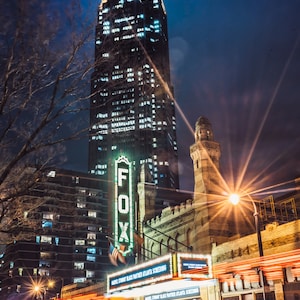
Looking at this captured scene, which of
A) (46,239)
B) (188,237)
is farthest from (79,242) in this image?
(188,237)

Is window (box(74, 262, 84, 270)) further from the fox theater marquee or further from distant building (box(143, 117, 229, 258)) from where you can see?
the fox theater marquee

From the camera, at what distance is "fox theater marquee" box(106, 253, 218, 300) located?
18312 mm

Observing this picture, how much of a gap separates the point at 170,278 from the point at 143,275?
306 cm

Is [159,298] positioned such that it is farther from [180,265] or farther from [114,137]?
[114,137]

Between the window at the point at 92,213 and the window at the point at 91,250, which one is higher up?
the window at the point at 92,213

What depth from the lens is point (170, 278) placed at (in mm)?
18422

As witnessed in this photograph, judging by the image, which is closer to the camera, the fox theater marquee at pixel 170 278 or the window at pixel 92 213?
the fox theater marquee at pixel 170 278

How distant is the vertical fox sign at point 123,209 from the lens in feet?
116

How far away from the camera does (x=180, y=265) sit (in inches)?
727

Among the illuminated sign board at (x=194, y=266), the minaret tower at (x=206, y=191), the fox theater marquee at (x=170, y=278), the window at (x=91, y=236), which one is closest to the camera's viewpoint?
the illuminated sign board at (x=194, y=266)

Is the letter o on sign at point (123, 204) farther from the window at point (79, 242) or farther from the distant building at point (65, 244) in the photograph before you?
the window at point (79, 242)

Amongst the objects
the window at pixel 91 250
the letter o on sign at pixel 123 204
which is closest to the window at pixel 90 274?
the window at pixel 91 250

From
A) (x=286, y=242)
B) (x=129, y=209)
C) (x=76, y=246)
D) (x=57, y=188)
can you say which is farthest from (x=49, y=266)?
(x=286, y=242)

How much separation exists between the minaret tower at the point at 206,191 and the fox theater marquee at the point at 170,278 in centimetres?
849
